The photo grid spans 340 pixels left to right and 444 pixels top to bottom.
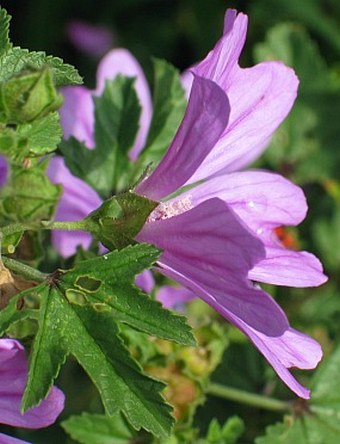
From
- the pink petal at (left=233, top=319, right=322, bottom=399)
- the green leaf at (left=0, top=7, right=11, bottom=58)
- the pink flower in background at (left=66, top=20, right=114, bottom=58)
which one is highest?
the green leaf at (left=0, top=7, right=11, bottom=58)

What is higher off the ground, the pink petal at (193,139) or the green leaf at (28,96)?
the green leaf at (28,96)

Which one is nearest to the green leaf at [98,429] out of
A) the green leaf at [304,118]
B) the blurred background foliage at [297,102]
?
the blurred background foliage at [297,102]

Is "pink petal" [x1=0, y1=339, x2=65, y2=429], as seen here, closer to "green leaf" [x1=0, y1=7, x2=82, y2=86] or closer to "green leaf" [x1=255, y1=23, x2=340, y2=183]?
"green leaf" [x1=0, y1=7, x2=82, y2=86]

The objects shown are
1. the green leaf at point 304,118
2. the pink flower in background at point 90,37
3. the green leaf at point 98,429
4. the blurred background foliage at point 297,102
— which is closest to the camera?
the green leaf at point 98,429

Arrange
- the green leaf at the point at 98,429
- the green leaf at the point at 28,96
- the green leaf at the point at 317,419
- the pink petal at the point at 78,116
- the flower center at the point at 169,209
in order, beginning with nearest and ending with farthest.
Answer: the green leaf at the point at 28,96
the flower center at the point at 169,209
the green leaf at the point at 98,429
the green leaf at the point at 317,419
the pink petal at the point at 78,116

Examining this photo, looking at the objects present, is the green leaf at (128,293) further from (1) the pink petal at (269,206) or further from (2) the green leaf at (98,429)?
(2) the green leaf at (98,429)

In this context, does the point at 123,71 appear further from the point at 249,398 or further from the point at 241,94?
the point at 241,94

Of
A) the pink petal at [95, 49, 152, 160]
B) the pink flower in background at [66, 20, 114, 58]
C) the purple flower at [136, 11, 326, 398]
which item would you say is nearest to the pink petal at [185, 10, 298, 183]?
the purple flower at [136, 11, 326, 398]
